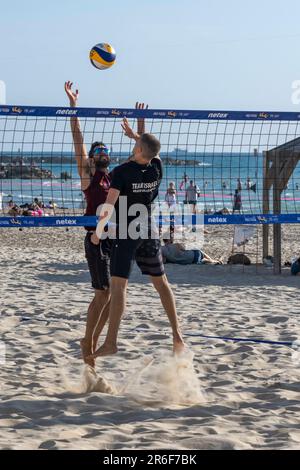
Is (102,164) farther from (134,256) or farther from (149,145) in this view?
(134,256)

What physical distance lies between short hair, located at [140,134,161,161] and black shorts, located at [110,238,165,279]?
0.51 metres

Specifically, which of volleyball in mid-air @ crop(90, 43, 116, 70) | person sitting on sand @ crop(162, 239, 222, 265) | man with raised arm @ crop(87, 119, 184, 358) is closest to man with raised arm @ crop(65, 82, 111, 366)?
man with raised arm @ crop(87, 119, 184, 358)

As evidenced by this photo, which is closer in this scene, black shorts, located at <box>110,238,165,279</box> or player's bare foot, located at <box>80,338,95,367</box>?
black shorts, located at <box>110,238,165,279</box>

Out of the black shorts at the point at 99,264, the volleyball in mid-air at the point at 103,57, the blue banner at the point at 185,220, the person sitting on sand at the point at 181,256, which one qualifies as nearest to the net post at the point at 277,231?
the blue banner at the point at 185,220

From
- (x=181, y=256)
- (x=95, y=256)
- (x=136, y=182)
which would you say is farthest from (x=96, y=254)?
(x=181, y=256)

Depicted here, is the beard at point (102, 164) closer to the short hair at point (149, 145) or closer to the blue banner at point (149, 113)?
the short hair at point (149, 145)

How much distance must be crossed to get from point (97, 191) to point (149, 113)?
10.7 feet

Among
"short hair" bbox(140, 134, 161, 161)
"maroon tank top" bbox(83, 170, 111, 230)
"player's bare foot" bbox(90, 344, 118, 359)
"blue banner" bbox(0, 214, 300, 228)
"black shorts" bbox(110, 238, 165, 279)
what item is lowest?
"player's bare foot" bbox(90, 344, 118, 359)

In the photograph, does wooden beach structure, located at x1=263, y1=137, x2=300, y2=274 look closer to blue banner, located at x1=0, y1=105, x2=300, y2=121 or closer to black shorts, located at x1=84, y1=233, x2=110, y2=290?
blue banner, located at x1=0, y1=105, x2=300, y2=121

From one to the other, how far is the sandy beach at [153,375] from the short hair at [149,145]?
123 cm

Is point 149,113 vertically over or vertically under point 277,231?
over

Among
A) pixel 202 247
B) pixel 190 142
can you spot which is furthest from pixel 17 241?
pixel 190 142

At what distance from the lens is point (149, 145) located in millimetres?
4934

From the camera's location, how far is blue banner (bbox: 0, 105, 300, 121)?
26.8 feet
